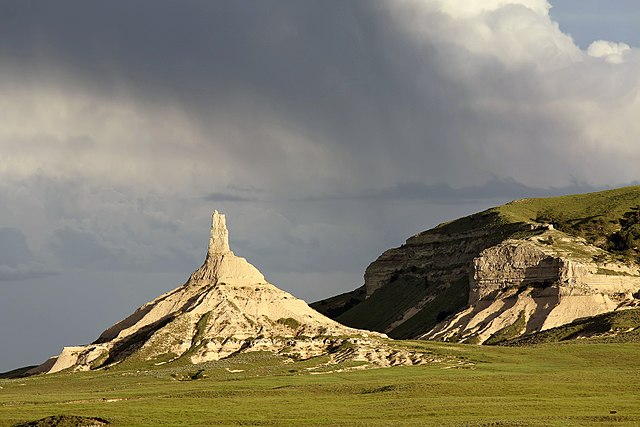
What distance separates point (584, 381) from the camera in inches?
5492

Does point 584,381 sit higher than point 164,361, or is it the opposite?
point 164,361

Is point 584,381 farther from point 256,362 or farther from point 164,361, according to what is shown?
point 164,361

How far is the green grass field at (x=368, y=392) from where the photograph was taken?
10856 cm

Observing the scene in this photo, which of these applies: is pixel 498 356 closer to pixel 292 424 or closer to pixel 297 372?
pixel 297 372

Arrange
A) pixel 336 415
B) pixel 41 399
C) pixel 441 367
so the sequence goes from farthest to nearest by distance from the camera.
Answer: pixel 441 367, pixel 41 399, pixel 336 415

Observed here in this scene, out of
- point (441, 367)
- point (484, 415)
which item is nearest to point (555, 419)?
point (484, 415)

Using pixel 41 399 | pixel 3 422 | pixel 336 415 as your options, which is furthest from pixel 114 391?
pixel 336 415

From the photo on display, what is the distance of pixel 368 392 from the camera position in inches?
5364

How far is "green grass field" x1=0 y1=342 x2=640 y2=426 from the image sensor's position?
109 m

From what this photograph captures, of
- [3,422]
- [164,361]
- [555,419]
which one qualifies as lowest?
[555,419]

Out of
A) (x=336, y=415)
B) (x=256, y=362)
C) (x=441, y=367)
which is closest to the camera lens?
(x=336, y=415)

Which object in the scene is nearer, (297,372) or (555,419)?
(555,419)

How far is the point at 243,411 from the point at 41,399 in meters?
43.6

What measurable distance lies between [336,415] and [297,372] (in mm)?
64720
